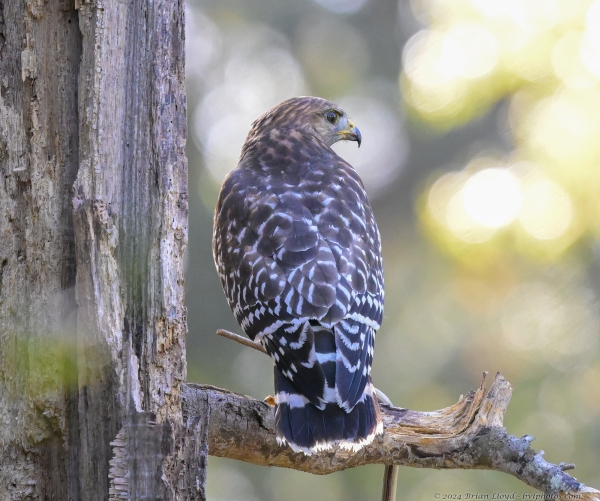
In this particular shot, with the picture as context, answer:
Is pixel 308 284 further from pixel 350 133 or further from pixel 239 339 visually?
pixel 350 133

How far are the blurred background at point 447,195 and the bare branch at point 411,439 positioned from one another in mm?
2210

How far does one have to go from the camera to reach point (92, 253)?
199 cm

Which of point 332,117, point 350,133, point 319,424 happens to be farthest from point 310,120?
point 319,424

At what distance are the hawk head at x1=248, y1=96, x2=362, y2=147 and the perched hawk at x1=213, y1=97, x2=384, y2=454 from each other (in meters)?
0.52

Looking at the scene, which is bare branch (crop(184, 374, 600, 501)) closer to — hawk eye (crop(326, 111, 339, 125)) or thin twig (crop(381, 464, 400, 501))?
thin twig (crop(381, 464, 400, 501))

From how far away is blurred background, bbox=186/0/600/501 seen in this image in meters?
5.01

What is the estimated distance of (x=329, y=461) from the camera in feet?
10.00

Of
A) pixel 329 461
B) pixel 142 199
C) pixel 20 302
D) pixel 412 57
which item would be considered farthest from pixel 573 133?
pixel 20 302

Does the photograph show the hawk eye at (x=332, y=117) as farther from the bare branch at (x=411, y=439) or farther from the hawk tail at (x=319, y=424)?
the hawk tail at (x=319, y=424)

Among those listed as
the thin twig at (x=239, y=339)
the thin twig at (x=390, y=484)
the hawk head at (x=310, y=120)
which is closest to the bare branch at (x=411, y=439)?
the thin twig at (x=390, y=484)

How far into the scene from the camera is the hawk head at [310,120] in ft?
13.8

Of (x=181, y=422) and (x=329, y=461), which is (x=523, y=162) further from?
(x=181, y=422)

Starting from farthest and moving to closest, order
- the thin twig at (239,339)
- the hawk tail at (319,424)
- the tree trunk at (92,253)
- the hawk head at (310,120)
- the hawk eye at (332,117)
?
1. the hawk eye at (332,117)
2. the hawk head at (310,120)
3. the thin twig at (239,339)
4. the hawk tail at (319,424)
5. the tree trunk at (92,253)

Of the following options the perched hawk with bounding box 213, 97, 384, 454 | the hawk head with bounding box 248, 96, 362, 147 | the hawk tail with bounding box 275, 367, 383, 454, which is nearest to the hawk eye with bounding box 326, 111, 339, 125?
the hawk head with bounding box 248, 96, 362, 147
